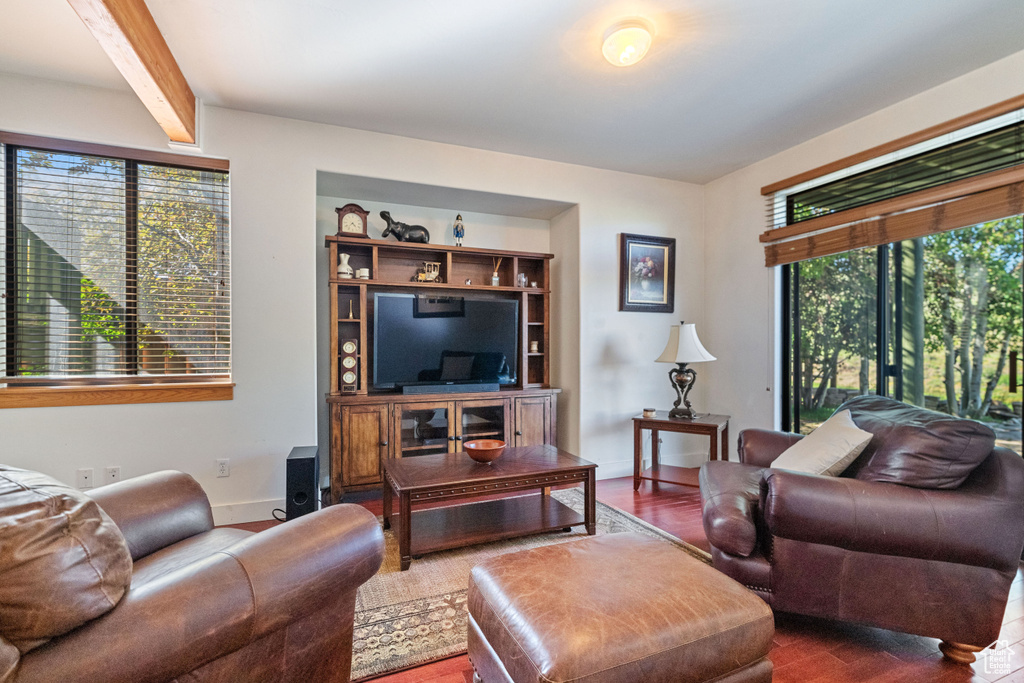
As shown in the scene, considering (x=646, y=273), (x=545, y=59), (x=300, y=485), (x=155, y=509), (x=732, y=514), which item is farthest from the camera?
(x=646, y=273)

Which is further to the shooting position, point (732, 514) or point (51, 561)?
point (732, 514)

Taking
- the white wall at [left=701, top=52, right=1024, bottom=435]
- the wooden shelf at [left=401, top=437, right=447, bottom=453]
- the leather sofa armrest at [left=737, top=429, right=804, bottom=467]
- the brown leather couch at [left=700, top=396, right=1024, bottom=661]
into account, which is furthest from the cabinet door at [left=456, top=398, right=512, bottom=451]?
the brown leather couch at [left=700, top=396, right=1024, bottom=661]

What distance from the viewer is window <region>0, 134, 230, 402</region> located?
2.57m

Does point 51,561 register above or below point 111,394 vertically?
below

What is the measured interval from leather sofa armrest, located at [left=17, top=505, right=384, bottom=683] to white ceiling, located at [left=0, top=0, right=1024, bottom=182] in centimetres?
209

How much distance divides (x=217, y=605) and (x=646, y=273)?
145 inches

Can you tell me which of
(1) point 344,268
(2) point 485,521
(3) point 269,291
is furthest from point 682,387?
(3) point 269,291

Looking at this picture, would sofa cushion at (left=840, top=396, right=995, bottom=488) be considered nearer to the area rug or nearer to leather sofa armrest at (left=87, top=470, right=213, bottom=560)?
the area rug

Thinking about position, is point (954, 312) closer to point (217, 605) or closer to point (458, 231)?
point (458, 231)

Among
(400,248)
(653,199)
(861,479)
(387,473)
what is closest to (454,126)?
(400,248)

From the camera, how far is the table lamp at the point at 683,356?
3.43 m

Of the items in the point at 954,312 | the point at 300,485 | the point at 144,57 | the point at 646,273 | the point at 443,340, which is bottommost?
the point at 300,485

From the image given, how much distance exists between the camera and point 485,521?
2.51 meters

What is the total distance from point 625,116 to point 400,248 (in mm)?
1775
